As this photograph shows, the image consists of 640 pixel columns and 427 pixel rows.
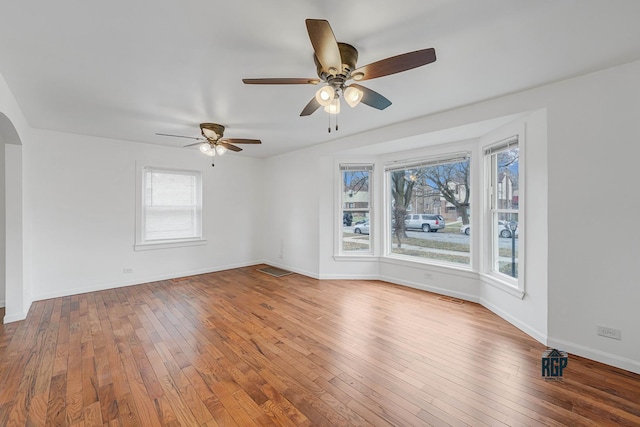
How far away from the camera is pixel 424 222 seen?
180 inches

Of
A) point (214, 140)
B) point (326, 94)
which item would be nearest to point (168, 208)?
point (214, 140)

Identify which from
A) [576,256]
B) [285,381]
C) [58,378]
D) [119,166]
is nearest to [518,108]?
[576,256]

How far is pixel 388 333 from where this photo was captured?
2.94m

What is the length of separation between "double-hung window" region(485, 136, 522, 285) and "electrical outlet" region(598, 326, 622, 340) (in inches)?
31.0

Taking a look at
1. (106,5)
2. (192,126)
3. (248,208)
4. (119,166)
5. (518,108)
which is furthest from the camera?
(248,208)

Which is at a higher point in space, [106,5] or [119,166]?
[106,5]

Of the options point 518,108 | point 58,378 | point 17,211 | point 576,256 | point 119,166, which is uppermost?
point 518,108

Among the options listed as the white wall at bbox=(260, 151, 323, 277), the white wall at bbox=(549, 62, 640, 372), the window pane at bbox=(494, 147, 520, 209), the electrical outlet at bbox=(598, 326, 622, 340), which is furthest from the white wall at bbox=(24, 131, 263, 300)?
the electrical outlet at bbox=(598, 326, 622, 340)

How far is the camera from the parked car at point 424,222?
4422mm

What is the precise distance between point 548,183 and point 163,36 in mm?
3568

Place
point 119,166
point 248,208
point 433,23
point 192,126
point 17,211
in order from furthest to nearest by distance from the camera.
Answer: point 248,208 → point 119,166 → point 192,126 → point 17,211 → point 433,23

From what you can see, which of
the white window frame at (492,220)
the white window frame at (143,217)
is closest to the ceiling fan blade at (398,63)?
the white window frame at (492,220)

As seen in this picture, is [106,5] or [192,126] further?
[192,126]

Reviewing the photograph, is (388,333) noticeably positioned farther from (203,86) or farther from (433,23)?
(203,86)
